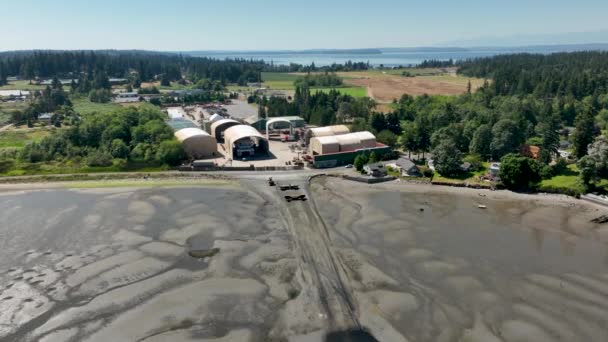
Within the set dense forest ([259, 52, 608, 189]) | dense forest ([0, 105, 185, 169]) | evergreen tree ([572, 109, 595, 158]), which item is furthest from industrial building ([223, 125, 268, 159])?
evergreen tree ([572, 109, 595, 158])

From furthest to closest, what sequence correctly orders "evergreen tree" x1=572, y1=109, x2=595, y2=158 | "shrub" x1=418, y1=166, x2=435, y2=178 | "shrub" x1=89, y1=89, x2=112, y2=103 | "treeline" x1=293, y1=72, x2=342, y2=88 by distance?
"treeline" x1=293, y1=72, x2=342, y2=88 → "shrub" x1=89, y1=89, x2=112, y2=103 → "evergreen tree" x1=572, y1=109, x2=595, y2=158 → "shrub" x1=418, y1=166, x2=435, y2=178

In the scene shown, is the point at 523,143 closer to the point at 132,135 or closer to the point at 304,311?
the point at 304,311

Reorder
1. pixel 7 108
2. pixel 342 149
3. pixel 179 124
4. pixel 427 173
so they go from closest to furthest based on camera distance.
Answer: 1. pixel 427 173
2. pixel 342 149
3. pixel 179 124
4. pixel 7 108

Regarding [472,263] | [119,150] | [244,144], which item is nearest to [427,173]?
[472,263]

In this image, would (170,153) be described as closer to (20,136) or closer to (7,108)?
(20,136)

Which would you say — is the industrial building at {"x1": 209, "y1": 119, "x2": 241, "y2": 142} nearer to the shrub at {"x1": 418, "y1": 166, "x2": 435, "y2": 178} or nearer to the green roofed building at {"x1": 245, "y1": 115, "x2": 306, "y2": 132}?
the green roofed building at {"x1": 245, "y1": 115, "x2": 306, "y2": 132}

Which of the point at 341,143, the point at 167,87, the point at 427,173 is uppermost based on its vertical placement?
the point at 167,87
